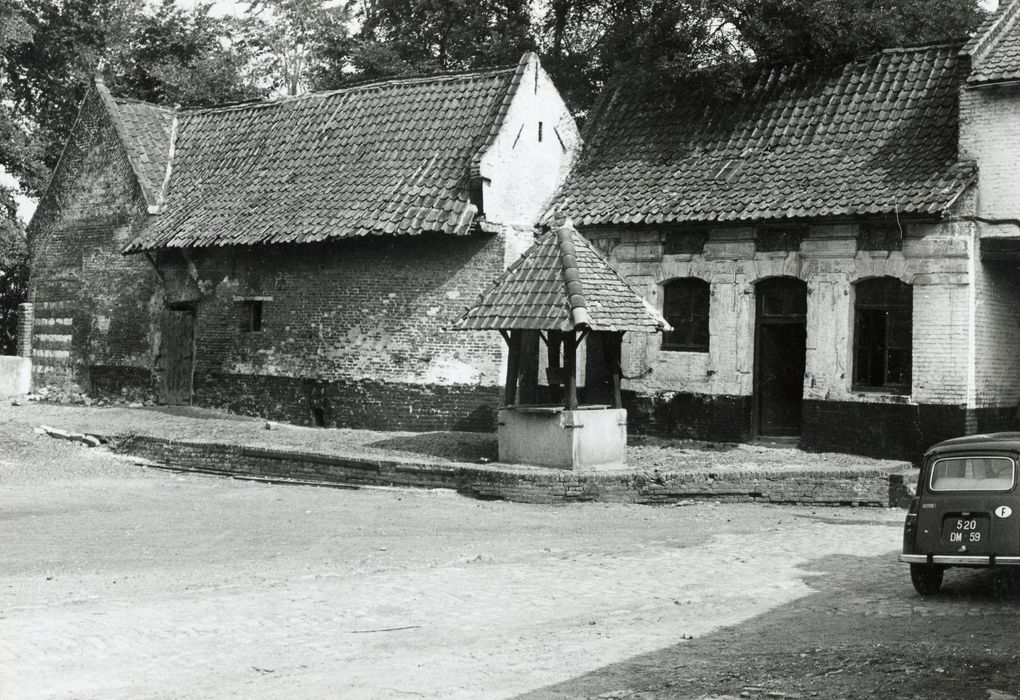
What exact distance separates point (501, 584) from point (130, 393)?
18217mm

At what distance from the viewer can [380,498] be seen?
16953mm

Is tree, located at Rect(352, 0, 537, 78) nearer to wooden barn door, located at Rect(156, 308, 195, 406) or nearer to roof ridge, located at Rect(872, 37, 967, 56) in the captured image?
wooden barn door, located at Rect(156, 308, 195, 406)

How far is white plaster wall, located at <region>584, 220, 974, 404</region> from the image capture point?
18547 millimetres

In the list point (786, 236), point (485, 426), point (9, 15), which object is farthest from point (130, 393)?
point (786, 236)

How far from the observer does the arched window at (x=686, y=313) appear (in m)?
21.2

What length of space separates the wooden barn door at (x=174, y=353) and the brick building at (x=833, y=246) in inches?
362

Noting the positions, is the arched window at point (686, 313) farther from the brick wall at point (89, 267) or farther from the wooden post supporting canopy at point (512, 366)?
the brick wall at point (89, 267)

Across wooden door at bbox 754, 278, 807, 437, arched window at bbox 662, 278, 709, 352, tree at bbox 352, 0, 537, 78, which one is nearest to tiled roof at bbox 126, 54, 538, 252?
arched window at bbox 662, 278, 709, 352

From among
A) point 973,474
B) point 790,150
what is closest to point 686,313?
point 790,150

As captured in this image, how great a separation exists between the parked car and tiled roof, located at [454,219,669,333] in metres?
7.36

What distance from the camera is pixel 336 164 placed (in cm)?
2462

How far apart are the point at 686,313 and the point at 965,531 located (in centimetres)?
1159

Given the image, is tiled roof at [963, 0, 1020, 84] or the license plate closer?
the license plate

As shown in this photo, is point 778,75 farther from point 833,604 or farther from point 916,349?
point 833,604
